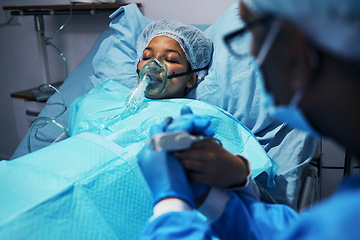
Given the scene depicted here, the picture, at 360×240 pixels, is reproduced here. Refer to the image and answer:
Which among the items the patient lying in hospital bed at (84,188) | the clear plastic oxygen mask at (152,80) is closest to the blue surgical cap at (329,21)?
the patient lying in hospital bed at (84,188)

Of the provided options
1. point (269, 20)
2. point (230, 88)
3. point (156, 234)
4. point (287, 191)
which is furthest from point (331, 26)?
point (230, 88)

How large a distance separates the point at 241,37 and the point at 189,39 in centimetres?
102

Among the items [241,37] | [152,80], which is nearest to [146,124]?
[152,80]

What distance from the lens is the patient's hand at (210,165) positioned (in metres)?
0.69

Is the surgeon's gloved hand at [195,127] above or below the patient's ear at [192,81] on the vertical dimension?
above

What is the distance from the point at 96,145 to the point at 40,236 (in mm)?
316

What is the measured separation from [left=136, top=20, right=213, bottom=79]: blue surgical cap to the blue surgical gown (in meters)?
0.91

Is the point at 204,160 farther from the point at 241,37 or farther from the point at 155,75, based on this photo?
the point at 155,75

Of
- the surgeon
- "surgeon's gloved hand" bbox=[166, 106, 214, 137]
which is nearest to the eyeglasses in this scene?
the surgeon

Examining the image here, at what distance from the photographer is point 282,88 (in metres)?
0.48

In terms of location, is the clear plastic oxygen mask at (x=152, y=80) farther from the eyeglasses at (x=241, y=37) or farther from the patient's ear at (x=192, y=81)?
the eyeglasses at (x=241, y=37)

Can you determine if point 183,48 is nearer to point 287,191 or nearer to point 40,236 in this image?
point 287,191

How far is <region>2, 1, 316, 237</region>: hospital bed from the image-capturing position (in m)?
1.23

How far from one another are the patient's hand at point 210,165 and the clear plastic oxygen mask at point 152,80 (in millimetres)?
675
